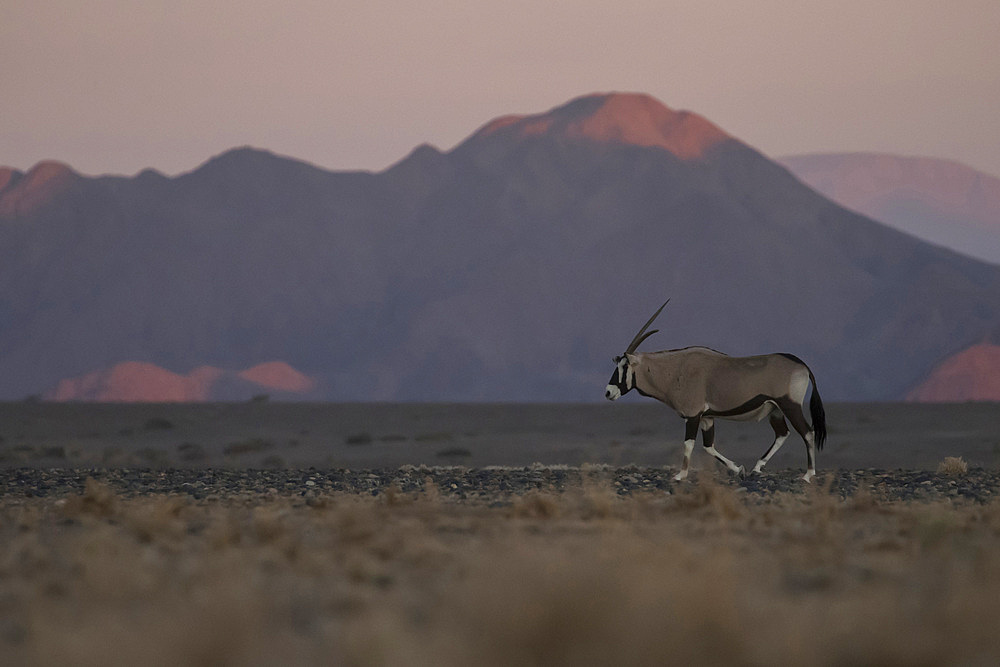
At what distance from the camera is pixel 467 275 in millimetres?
150500

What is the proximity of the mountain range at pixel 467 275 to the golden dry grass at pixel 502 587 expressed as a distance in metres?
122

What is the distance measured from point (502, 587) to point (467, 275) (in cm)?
14598

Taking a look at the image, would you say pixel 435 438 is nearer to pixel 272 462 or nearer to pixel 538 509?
pixel 272 462

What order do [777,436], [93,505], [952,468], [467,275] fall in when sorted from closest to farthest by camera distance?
[93,505], [777,436], [952,468], [467,275]

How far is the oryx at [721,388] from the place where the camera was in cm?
1534

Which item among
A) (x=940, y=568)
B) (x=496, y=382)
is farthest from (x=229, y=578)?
(x=496, y=382)

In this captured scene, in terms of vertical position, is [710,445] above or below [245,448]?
above

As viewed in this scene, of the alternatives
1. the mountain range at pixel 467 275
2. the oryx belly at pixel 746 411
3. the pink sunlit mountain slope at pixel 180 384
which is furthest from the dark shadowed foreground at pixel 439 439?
the mountain range at pixel 467 275

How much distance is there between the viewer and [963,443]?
36000mm

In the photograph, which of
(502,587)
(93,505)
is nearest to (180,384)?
(93,505)

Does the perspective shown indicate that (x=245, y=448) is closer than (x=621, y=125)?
Yes

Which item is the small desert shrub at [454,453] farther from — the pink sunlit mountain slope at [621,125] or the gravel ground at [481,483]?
the pink sunlit mountain slope at [621,125]

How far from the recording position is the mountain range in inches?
5523

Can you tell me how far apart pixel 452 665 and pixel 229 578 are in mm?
2152
